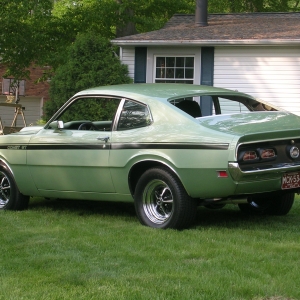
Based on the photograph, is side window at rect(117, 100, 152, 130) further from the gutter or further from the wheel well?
the gutter

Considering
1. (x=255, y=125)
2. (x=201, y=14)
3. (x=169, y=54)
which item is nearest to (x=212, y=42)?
(x=169, y=54)

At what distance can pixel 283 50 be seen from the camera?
54.2ft

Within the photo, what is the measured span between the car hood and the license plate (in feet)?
1.31

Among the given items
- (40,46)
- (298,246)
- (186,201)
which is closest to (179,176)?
(186,201)

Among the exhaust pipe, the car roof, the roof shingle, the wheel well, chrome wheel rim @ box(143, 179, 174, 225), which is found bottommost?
chrome wheel rim @ box(143, 179, 174, 225)

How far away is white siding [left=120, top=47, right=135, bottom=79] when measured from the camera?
1763 cm

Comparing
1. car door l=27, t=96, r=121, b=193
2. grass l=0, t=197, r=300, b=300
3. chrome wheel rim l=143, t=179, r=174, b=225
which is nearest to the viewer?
grass l=0, t=197, r=300, b=300

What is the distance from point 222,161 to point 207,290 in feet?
6.80

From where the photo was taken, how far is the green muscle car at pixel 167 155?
6.79 m

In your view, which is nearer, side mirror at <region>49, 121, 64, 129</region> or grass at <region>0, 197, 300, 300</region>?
grass at <region>0, 197, 300, 300</region>

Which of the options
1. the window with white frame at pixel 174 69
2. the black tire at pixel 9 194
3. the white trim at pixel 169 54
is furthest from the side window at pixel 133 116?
the window with white frame at pixel 174 69

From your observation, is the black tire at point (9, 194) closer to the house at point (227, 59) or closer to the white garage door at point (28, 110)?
the house at point (227, 59)

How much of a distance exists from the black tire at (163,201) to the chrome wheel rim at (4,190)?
89.4 inches

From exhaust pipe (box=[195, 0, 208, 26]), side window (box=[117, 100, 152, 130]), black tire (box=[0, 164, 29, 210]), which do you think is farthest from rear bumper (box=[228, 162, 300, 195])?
exhaust pipe (box=[195, 0, 208, 26])
